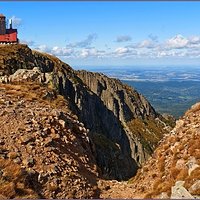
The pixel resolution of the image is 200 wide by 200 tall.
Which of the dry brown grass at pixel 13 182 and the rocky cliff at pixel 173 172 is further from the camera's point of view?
the dry brown grass at pixel 13 182

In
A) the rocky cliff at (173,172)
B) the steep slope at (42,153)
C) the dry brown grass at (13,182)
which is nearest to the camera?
the rocky cliff at (173,172)

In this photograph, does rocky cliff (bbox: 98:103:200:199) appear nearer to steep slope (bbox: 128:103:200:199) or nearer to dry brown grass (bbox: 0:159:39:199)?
steep slope (bbox: 128:103:200:199)

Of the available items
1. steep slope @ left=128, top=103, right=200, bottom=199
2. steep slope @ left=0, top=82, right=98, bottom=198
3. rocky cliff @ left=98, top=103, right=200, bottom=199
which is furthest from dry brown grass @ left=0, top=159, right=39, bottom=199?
steep slope @ left=128, top=103, right=200, bottom=199

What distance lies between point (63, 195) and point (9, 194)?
3.75 m

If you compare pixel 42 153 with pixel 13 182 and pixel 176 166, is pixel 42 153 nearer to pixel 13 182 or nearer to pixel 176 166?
pixel 13 182

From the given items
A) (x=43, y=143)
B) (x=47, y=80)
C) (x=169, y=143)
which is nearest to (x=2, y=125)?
(x=43, y=143)

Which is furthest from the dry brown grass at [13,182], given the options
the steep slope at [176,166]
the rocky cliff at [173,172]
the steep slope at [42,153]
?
the steep slope at [176,166]

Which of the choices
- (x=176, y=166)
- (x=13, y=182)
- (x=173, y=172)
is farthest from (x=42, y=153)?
(x=176, y=166)

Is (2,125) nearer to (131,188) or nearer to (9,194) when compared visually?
(9,194)

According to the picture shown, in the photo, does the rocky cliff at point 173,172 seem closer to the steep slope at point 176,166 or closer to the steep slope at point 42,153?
the steep slope at point 176,166

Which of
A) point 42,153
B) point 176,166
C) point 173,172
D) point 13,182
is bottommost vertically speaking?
point 13,182

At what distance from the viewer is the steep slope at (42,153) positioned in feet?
72.5

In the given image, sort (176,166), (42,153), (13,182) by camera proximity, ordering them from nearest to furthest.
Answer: (13,182), (176,166), (42,153)

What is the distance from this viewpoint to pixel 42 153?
2536cm
